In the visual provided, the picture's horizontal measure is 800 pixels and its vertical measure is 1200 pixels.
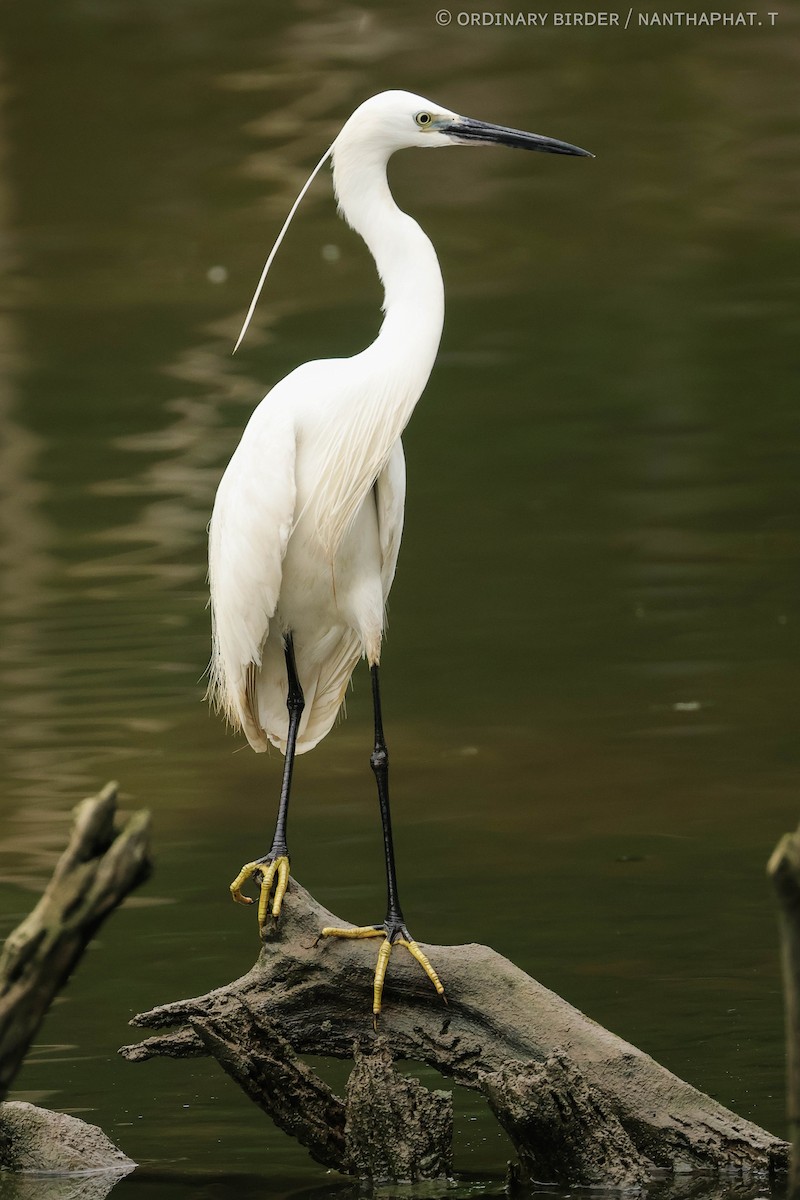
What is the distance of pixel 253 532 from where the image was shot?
5.00 meters

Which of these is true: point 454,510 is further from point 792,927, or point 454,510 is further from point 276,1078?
point 792,927

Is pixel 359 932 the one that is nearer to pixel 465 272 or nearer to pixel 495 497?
pixel 495 497

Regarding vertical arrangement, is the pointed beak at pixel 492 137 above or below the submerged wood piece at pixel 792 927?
above

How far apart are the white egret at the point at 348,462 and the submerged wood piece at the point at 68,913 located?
5.44 ft

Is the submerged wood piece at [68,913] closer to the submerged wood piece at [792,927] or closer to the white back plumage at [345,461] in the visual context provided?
the submerged wood piece at [792,927]

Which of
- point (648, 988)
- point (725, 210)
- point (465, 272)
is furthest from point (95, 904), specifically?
point (725, 210)

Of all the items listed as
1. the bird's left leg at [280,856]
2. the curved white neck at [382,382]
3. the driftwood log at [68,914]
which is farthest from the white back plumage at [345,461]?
the driftwood log at [68,914]

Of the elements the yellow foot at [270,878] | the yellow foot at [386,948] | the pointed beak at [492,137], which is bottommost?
the yellow foot at [386,948]

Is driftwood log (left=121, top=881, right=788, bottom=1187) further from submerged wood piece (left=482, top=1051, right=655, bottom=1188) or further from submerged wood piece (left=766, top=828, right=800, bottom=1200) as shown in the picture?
submerged wood piece (left=766, top=828, right=800, bottom=1200)

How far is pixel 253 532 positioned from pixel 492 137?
1120 millimetres

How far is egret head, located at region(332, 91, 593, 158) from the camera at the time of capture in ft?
16.5

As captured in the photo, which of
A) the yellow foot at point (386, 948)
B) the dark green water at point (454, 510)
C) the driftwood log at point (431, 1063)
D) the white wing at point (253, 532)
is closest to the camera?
the driftwood log at point (431, 1063)

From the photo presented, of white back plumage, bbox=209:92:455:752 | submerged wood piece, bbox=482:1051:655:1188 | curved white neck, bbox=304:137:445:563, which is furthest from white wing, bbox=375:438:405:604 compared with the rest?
submerged wood piece, bbox=482:1051:655:1188

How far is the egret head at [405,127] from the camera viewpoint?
198 inches
